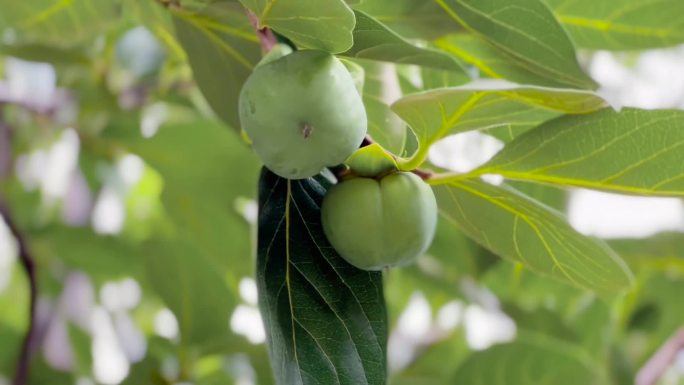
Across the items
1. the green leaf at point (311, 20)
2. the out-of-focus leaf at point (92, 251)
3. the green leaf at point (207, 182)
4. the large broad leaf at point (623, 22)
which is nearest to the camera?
the green leaf at point (311, 20)

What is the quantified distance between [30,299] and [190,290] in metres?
0.17

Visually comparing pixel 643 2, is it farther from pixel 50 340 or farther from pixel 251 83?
pixel 50 340

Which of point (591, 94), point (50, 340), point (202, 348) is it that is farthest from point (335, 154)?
point (50, 340)

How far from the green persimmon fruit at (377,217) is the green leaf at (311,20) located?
92 millimetres

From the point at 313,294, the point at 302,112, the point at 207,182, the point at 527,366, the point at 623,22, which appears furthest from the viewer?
the point at 207,182

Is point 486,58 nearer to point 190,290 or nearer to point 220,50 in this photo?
point 220,50

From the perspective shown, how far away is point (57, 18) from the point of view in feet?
2.28

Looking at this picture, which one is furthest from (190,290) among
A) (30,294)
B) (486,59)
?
(486,59)

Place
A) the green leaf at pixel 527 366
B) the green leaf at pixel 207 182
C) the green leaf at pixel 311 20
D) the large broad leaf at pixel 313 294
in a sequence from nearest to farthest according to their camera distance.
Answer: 1. the green leaf at pixel 311 20
2. the large broad leaf at pixel 313 294
3. the green leaf at pixel 527 366
4. the green leaf at pixel 207 182

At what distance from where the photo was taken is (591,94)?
431 mm

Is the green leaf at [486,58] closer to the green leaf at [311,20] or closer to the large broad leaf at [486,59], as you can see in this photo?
the large broad leaf at [486,59]

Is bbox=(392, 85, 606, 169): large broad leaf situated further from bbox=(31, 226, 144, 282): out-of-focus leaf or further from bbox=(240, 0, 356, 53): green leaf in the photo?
bbox=(31, 226, 144, 282): out-of-focus leaf

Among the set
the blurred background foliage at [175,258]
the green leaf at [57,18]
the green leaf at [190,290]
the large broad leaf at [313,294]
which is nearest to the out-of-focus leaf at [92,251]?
the blurred background foliage at [175,258]

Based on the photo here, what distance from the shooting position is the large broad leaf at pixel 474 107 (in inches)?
16.9
